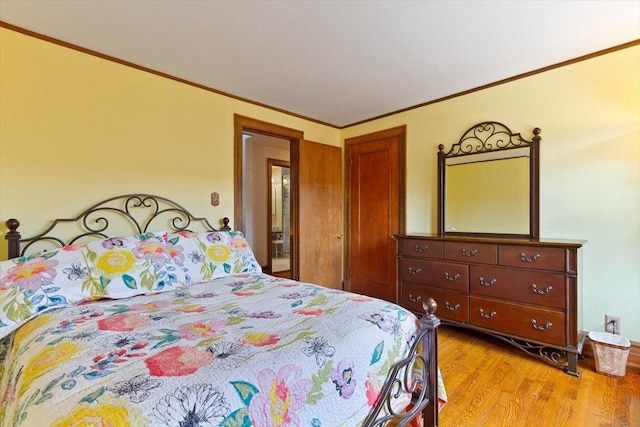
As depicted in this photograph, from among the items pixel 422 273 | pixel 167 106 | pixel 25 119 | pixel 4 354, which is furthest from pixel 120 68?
pixel 422 273

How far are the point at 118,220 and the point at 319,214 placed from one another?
2.11 metres

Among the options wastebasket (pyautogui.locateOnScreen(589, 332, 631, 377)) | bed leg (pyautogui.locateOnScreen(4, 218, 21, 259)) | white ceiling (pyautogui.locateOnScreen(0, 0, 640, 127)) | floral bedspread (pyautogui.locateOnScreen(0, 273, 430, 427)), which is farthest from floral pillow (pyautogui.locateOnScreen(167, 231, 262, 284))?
wastebasket (pyautogui.locateOnScreen(589, 332, 631, 377))

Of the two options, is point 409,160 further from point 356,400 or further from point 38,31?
point 38,31

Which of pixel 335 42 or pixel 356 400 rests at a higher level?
pixel 335 42

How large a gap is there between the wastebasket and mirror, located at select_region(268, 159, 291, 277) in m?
4.16

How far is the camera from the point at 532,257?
7.25 feet

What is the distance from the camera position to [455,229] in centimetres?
301

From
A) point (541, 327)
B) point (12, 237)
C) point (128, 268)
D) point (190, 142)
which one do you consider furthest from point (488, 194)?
point (12, 237)

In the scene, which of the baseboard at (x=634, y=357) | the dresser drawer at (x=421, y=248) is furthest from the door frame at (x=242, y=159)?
the baseboard at (x=634, y=357)

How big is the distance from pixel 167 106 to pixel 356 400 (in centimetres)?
261

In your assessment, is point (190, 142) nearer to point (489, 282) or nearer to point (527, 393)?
point (489, 282)

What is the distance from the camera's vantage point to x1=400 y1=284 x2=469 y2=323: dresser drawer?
2.56 metres

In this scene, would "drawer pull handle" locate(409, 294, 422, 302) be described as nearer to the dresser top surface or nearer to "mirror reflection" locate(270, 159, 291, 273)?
the dresser top surface

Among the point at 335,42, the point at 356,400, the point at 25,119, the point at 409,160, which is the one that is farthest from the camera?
the point at 409,160
